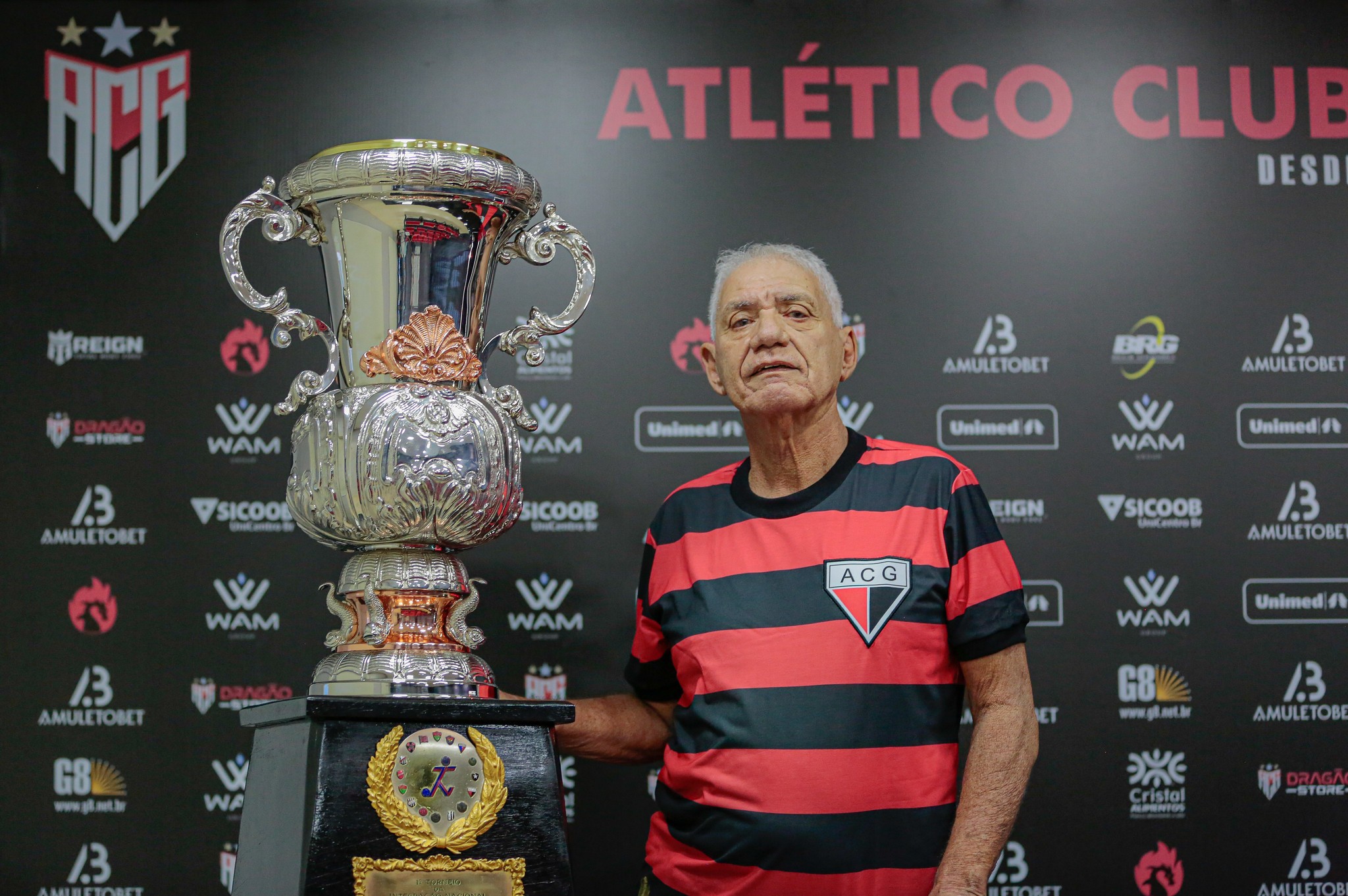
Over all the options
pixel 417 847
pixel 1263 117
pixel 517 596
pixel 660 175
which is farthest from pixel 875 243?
pixel 417 847

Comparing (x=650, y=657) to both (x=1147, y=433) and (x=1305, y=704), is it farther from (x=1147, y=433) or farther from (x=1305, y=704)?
(x=1305, y=704)

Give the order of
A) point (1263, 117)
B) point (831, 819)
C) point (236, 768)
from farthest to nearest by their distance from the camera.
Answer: point (1263, 117) → point (236, 768) → point (831, 819)

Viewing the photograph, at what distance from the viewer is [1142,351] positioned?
257 centimetres

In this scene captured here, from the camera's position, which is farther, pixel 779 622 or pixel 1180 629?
pixel 1180 629

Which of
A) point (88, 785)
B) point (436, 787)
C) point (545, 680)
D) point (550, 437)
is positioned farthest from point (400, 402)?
point (88, 785)

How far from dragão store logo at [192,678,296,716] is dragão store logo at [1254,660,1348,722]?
2.07m

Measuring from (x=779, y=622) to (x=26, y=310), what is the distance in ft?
5.89

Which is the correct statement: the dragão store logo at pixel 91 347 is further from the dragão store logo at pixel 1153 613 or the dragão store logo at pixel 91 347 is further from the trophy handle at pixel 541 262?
the dragão store logo at pixel 1153 613

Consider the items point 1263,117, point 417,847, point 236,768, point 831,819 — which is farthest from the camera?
point 1263,117

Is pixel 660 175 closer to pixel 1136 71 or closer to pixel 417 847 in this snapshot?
pixel 1136 71

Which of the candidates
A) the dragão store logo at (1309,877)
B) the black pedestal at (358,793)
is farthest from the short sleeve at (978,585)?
the dragão store logo at (1309,877)

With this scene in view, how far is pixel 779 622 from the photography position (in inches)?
74.1

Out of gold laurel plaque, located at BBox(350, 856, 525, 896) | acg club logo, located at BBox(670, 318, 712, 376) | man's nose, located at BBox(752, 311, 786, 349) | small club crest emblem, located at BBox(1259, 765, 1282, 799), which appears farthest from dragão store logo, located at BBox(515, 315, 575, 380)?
small club crest emblem, located at BBox(1259, 765, 1282, 799)

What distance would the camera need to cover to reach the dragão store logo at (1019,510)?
8.32 feet
